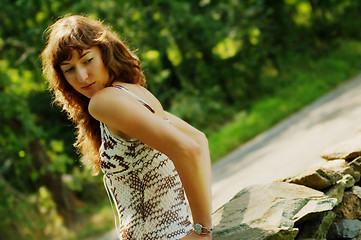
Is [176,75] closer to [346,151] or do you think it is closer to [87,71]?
[346,151]

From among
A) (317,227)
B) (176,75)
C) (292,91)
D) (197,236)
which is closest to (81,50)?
(197,236)

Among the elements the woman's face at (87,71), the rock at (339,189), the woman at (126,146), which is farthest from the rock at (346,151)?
the woman's face at (87,71)

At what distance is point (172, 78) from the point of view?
1386 cm

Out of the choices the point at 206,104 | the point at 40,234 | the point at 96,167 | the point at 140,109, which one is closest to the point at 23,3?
the point at 40,234

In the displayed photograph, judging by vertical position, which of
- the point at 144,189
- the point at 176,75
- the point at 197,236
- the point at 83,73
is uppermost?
the point at 83,73

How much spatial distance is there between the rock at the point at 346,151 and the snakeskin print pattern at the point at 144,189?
163 centimetres

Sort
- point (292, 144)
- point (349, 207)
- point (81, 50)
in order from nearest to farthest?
point (81, 50) → point (349, 207) → point (292, 144)

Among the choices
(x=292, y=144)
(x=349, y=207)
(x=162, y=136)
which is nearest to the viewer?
(x=162, y=136)

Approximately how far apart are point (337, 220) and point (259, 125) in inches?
320

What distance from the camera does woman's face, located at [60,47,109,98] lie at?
1971 mm

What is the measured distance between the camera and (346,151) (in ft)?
10.8

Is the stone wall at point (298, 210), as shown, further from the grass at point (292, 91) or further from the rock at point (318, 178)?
the grass at point (292, 91)

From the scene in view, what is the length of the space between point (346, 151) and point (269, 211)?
110cm

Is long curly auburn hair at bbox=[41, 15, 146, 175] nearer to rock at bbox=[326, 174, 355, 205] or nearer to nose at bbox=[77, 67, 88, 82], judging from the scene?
nose at bbox=[77, 67, 88, 82]
